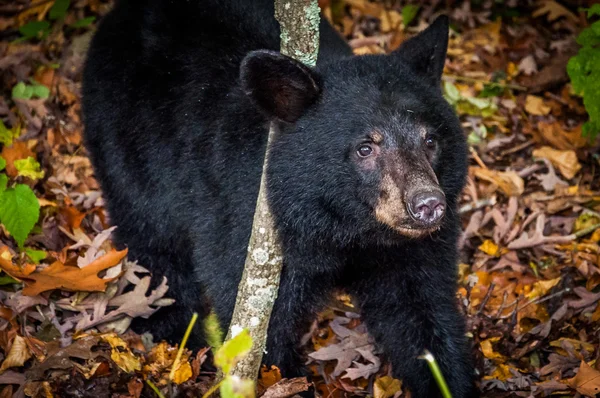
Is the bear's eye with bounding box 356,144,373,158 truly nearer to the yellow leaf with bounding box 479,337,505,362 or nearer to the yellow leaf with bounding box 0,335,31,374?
the yellow leaf with bounding box 479,337,505,362

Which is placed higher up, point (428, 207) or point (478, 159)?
point (428, 207)

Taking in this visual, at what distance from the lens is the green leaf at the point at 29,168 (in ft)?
19.6

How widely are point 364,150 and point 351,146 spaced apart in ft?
0.23

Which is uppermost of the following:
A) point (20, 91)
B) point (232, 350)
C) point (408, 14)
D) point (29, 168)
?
point (232, 350)

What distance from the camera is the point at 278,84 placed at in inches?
154

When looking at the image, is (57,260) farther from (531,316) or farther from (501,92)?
(501,92)

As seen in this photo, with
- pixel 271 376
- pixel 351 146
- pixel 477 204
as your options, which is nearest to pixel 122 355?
pixel 271 376

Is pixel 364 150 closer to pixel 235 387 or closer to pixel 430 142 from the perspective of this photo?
pixel 430 142

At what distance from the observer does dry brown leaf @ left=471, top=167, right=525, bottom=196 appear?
632 cm

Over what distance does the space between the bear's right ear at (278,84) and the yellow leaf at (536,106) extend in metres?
3.79

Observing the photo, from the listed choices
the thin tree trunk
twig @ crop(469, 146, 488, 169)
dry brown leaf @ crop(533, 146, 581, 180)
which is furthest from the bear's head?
dry brown leaf @ crop(533, 146, 581, 180)

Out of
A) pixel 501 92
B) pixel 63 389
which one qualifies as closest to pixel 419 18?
pixel 501 92

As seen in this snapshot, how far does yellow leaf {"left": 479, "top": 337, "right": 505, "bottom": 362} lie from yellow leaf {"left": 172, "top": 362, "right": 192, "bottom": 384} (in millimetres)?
1889

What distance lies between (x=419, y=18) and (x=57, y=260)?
16.0 ft
